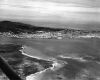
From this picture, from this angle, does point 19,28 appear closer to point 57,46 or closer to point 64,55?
point 57,46

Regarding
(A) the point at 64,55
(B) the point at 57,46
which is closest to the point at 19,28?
(B) the point at 57,46

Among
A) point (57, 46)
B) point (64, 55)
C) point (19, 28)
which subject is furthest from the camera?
point (19, 28)

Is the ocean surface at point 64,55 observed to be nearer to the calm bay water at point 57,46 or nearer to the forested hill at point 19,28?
the calm bay water at point 57,46

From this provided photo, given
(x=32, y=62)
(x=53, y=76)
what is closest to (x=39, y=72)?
(x=53, y=76)

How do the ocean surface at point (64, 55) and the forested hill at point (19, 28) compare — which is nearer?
the ocean surface at point (64, 55)

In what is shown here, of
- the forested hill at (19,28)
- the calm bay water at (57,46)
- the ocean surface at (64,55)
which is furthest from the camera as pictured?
the forested hill at (19,28)

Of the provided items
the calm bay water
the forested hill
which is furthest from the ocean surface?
the forested hill

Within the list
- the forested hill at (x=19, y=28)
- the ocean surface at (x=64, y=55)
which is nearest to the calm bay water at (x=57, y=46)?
the ocean surface at (x=64, y=55)

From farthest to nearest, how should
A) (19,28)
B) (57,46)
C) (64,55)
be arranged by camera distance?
(19,28) < (57,46) < (64,55)

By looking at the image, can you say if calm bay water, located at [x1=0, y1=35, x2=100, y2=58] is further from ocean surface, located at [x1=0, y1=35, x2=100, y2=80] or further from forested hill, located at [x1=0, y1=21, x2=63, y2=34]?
forested hill, located at [x1=0, y1=21, x2=63, y2=34]

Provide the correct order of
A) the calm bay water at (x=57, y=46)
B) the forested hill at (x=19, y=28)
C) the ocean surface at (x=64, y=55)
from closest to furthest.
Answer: the ocean surface at (x=64, y=55), the calm bay water at (x=57, y=46), the forested hill at (x=19, y=28)

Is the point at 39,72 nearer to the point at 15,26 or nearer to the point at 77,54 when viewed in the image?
the point at 77,54
